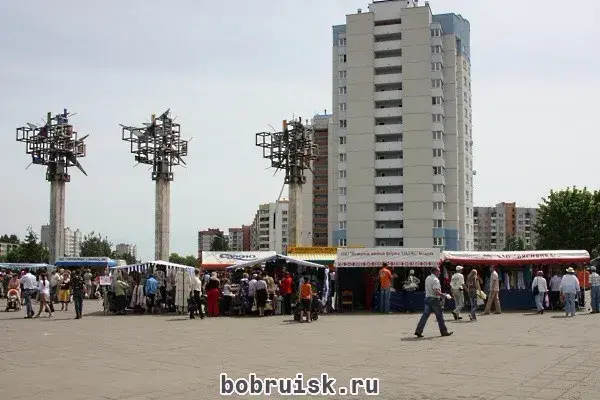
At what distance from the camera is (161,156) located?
199 feet

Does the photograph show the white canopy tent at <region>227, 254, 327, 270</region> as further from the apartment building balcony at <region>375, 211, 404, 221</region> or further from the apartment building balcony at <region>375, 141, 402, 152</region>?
the apartment building balcony at <region>375, 141, 402, 152</region>

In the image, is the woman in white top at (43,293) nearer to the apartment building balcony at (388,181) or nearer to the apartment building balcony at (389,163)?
the apartment building balcony at (388,181)

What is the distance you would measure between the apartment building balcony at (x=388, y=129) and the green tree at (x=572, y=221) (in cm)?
2979

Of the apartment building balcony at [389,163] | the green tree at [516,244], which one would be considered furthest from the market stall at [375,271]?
the green tree at [516,244]

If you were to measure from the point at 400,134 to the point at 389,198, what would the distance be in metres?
8.25

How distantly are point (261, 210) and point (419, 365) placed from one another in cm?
18117

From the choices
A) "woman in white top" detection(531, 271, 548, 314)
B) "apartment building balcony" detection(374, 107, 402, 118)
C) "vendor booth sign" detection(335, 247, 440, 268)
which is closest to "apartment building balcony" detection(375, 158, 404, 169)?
"apartment building balcony" detection(374, 107, 402, 118)

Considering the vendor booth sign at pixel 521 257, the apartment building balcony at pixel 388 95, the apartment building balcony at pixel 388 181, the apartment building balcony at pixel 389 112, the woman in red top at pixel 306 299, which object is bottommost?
the woman in red top at pixel 306 299

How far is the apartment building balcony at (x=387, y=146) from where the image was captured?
85531 millimetres

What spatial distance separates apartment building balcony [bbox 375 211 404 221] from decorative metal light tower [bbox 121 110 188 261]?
103ft

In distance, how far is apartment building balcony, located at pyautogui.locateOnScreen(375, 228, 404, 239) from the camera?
3332 inches

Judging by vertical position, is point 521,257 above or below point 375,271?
above

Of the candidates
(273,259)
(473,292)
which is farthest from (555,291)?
(273,259)

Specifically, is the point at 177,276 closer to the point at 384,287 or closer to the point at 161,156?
the point at 384,287
